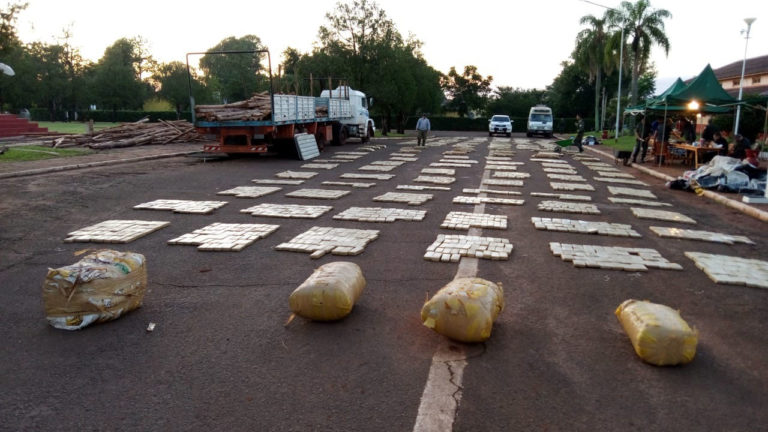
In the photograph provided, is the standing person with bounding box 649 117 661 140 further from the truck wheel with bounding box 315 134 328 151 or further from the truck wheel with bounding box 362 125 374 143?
the truck wheel with bounding box 362 125 374 143

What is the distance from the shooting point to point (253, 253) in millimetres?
6000

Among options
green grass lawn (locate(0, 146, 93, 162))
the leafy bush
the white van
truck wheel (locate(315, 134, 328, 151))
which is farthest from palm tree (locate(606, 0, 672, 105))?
the leafy bush

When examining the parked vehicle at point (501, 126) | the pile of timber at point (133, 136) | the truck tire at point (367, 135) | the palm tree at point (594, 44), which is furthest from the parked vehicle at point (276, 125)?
the palm tree at point (594, 44)

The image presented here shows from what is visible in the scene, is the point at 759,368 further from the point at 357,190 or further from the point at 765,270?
the point at 357,190

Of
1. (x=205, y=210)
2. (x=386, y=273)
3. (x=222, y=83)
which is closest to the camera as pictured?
(x=386, y=273)

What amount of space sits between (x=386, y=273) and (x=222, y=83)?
78692 millimetres

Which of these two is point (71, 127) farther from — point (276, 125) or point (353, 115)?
point (276, 125)

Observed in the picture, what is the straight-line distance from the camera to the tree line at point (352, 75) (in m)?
32.2

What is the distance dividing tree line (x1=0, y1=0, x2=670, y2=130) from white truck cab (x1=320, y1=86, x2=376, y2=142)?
92 centimetres

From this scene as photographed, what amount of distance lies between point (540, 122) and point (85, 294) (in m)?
38.0

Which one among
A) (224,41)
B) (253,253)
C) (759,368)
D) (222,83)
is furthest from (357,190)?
(224,41)

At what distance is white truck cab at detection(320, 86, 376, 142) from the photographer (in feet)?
80.2

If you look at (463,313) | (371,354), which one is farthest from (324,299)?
(463,313)

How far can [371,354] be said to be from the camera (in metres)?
3.58
